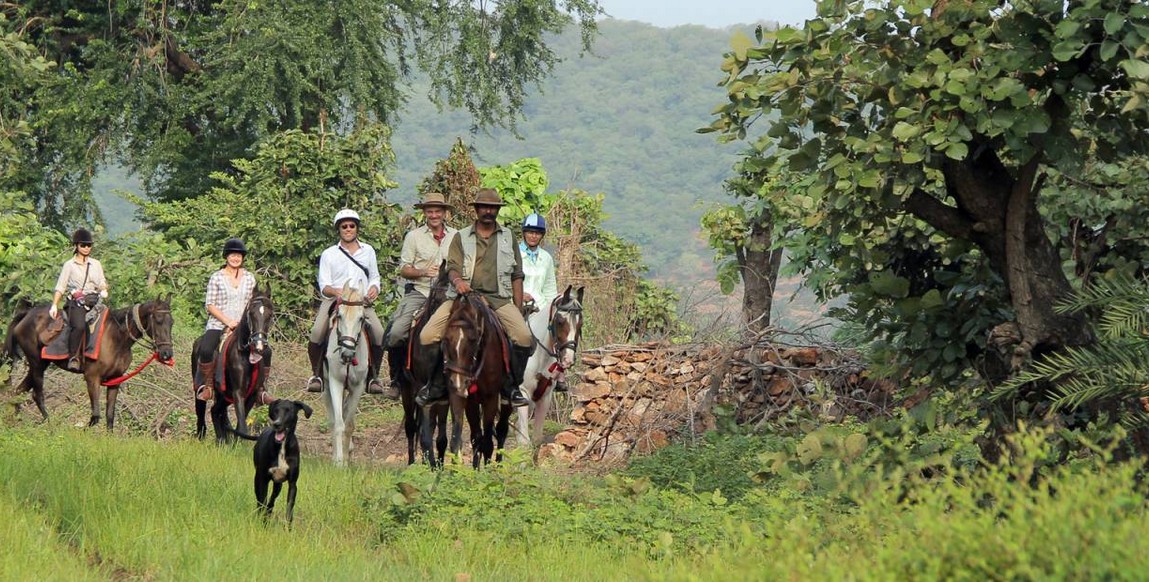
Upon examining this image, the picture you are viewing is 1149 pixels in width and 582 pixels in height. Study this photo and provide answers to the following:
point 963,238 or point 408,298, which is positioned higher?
point 963,238

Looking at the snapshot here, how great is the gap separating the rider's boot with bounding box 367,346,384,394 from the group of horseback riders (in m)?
0.01

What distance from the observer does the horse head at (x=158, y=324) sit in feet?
55.3

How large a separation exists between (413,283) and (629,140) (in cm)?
10141

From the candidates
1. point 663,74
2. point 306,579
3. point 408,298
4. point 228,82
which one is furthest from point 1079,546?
point 663,74

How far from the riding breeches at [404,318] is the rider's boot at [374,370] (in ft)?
2.39

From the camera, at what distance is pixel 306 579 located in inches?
304

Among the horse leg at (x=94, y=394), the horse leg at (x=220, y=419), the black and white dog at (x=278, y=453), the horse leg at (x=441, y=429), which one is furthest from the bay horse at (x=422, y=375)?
the horse leg at (x=94, y=394)

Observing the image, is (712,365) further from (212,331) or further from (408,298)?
Result: (212,331)

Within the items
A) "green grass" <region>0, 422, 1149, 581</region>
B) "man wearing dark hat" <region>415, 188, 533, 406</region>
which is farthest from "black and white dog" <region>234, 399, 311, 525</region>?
"man wearing dark hat" <region>415, 188, 533, 406</region>

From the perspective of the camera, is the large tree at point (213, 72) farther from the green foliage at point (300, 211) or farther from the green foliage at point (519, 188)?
the green foliage at point (519, 188)

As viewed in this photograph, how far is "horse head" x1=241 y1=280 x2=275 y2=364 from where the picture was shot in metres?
14.8

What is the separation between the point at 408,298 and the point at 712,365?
3719 millimetres

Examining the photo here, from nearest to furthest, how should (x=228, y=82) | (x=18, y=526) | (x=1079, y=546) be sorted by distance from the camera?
1. (x=1079, y=546)
2. (x=18, y=526)
3. (x=228, y=82)

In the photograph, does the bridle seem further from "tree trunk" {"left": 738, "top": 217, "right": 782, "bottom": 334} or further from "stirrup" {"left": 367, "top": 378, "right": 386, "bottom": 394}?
"tree trunk" {"left": 738, "top": 217, "right": 782, "bottom": 334}
